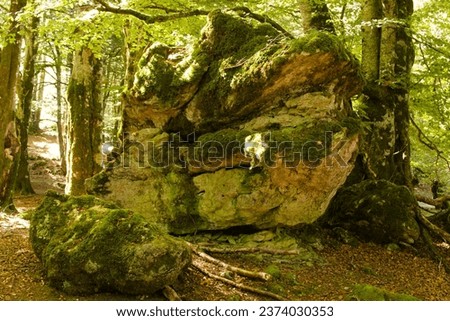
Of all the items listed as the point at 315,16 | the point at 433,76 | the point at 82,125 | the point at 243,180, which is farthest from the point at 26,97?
the point at 433,76

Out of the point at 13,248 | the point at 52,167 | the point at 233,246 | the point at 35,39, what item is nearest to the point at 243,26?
the point at 233,246

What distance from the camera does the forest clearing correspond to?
543cm

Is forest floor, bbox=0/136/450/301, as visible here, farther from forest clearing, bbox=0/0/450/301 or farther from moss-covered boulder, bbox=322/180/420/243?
moss-covered boulder, bbox=322/180/420/243

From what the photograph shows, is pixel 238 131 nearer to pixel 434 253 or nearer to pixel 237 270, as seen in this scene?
pixel 237 270

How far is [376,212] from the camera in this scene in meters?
8.82

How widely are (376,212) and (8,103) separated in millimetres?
8862

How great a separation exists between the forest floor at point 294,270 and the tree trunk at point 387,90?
213cm

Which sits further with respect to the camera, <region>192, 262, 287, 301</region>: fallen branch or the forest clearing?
<region>192, 262, 287, 301</region>: fallen branch

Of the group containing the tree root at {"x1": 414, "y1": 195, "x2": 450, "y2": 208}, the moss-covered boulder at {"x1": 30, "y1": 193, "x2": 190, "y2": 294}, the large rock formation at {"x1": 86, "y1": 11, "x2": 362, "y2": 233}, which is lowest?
the moss-covered boulder at {"x1": 30, "y1": 193, "x2": 190, "y2": 294}

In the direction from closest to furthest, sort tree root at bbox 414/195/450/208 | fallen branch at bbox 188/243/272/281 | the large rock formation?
fallen branch at bbox 188/243/272/281 < the large rock formation < tree root at bbox 414/195/450/208

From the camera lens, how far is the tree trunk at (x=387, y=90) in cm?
980

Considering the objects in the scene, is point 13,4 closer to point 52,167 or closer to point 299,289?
point 299,289

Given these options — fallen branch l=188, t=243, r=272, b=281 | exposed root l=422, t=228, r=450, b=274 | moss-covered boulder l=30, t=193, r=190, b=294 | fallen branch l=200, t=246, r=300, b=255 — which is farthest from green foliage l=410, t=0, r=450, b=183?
moss-covered boulder l=30, t=193, r=190, b=294

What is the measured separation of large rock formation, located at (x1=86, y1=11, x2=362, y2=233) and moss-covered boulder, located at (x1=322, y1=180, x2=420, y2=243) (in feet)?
5.20
